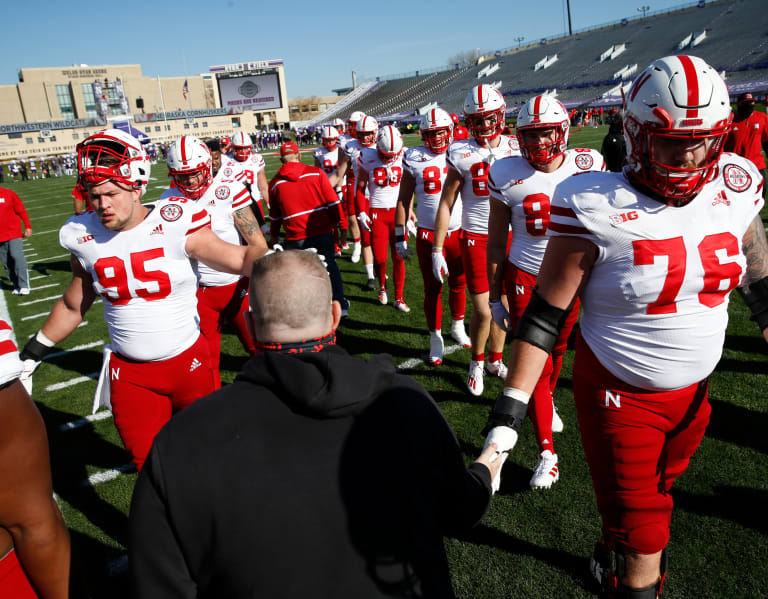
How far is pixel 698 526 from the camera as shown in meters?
3.04

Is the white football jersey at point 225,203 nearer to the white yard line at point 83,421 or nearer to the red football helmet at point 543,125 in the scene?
the white yard line at point 83,421

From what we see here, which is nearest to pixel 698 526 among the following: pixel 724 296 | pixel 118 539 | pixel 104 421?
pixel 724 296

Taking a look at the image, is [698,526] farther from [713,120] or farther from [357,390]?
[357,390]

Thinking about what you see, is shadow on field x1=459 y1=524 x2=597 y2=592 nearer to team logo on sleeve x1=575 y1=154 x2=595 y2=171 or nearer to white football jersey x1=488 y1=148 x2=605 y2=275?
white football jersey x1=488 y1=148 x2=605 y2=275

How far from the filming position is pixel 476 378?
4793 mm

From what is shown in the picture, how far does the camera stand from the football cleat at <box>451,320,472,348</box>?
566 centimetres

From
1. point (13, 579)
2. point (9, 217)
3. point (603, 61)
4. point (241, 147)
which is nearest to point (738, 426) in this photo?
point (13, 579)

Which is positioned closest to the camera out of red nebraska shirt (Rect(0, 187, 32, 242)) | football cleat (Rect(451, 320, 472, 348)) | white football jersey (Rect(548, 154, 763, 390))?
white football jersey (Rect(548, 154, 763, 390))

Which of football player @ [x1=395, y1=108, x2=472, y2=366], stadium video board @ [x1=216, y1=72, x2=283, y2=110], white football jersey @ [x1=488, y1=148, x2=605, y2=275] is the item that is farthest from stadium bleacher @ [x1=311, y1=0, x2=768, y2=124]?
white football jersey @ [x1=488, y1=148, x2=605, y2=275]

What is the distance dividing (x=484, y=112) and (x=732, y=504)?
3.23 metres

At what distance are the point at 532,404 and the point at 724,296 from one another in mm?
1498

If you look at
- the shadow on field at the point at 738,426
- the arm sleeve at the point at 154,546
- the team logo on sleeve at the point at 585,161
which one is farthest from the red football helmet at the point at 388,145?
the arm sleeve at the point at 154,546

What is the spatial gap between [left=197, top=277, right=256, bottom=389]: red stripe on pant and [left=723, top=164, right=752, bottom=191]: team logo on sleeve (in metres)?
3.63

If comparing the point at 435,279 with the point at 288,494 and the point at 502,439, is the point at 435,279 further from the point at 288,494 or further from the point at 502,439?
the point at 288,494
